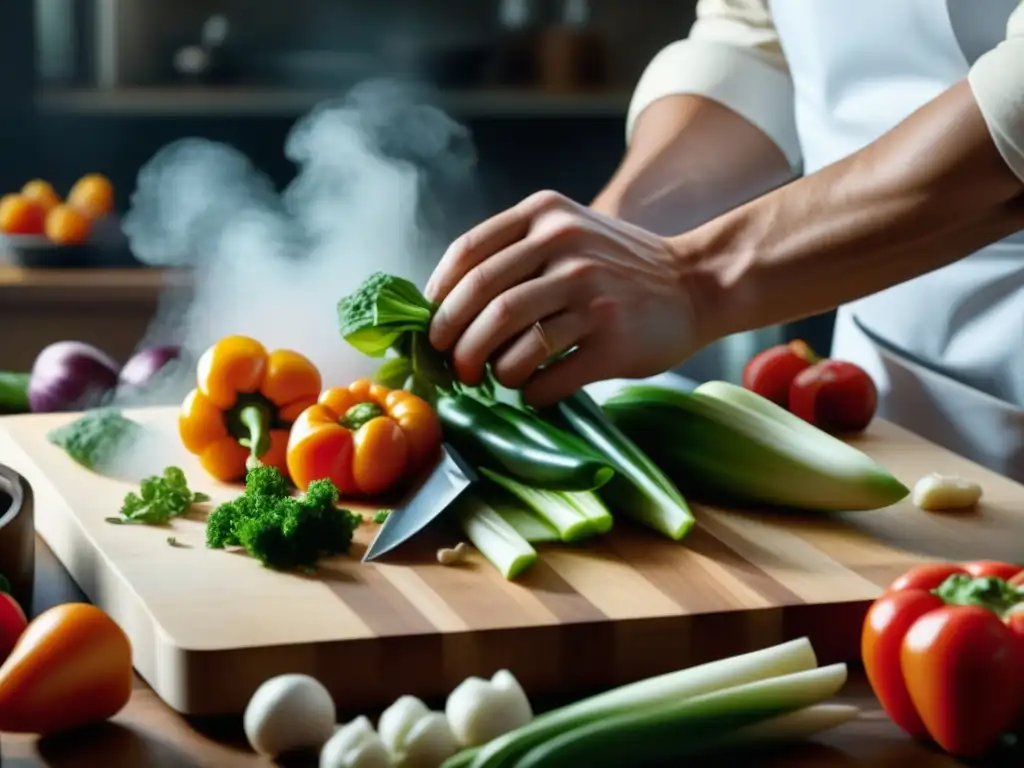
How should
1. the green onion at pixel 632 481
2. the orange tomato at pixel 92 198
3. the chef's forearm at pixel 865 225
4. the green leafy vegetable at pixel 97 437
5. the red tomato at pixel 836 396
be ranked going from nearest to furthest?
the green onion at pixel 632 481
the chef's forearm at pixel 865 225
the green leafy vegetable at pixel 97 437
the red tomato at pixel 836 396
the orange tomato at pixel 92 198

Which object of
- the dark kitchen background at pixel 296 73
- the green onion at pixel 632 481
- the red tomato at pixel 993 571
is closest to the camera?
the red tomato at pixel 993 571

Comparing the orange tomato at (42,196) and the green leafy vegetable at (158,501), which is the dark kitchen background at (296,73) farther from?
the green leafy vegetable at (158,501)

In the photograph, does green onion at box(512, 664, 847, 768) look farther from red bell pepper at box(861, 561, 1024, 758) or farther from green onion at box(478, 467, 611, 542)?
green onion at box(478, 467, 611, 542)

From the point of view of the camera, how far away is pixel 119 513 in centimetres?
146

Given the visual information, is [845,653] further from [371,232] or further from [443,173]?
[443,173]

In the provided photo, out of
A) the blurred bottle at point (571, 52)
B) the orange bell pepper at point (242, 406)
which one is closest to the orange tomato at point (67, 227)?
the blurred bottle at point (571, 52)

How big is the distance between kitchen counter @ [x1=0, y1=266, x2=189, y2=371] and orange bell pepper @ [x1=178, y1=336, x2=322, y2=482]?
1576 mm

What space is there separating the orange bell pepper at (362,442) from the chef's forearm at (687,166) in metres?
0.57

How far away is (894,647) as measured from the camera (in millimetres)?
1000

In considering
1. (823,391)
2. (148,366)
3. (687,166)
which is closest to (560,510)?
(823,391)

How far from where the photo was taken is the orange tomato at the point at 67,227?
3.26m

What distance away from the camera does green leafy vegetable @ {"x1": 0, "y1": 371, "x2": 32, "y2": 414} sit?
1975 millimetres

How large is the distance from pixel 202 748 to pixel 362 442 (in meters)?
Result: 0.52

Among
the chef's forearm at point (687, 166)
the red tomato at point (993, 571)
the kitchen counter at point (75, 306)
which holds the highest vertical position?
the chef's forearm at point (687, 166)
